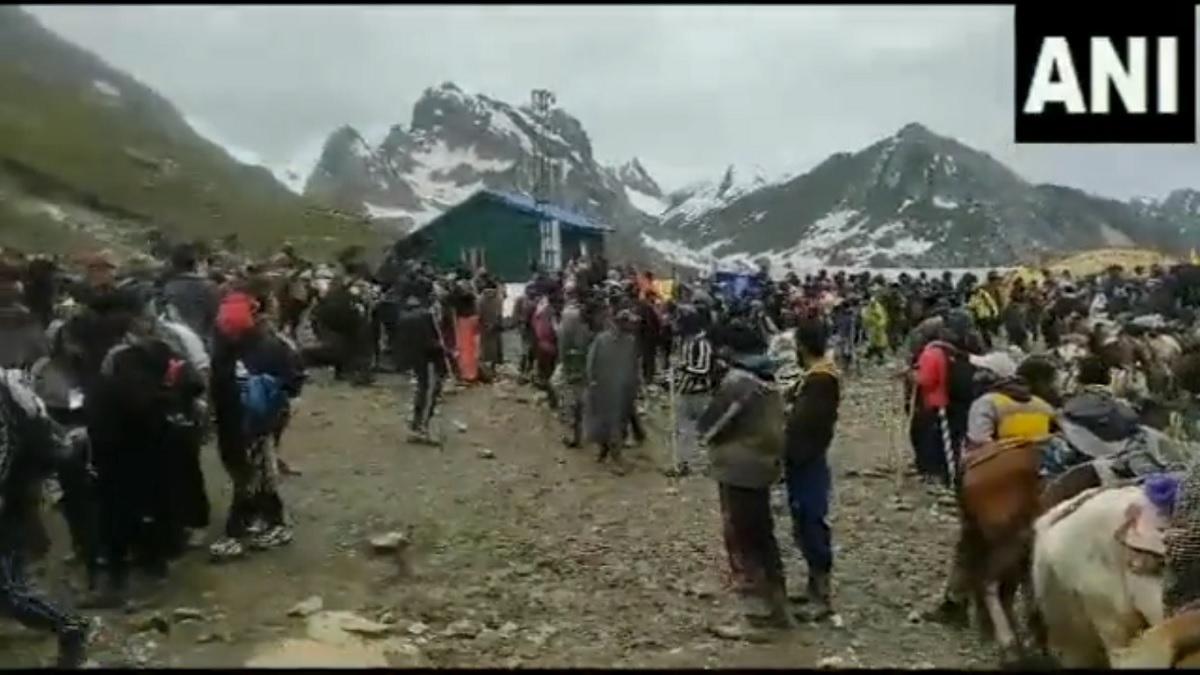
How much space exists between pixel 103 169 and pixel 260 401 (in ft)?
2.24

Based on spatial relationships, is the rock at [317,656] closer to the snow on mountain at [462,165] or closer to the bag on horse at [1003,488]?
the snow on mountain at [462,165]

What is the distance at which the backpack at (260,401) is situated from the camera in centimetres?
364

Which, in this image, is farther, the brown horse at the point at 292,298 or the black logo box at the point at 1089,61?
the brown horse at the point at 292,298

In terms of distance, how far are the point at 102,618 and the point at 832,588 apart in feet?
5.85

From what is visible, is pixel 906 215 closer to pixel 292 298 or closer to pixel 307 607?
pixel 292 298

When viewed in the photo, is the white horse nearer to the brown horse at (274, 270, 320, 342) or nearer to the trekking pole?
the trekking pole

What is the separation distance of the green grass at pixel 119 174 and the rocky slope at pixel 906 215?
103 centimetres

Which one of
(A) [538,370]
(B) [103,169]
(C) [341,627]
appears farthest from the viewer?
(A) [538,370]

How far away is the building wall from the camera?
3.76 meters

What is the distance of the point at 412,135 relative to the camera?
368 centimetres

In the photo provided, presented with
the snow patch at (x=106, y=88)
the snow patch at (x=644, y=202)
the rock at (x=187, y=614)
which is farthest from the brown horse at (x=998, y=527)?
the snow patch at (x=106, y=88)

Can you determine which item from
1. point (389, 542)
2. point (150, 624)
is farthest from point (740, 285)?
point (150, 624)

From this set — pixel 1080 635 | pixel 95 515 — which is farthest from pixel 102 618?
pixel 1080 635

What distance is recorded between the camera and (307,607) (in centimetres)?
352
